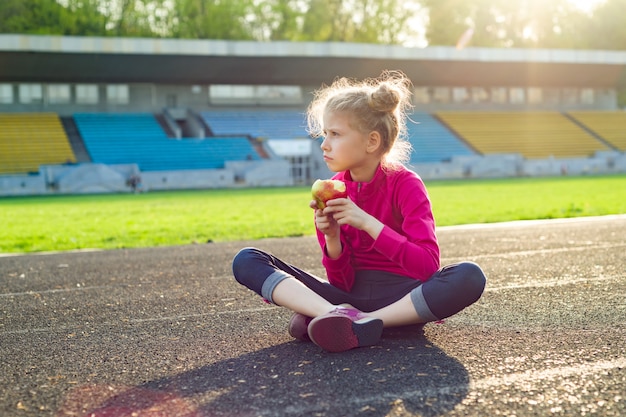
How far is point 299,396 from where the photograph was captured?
3.57m

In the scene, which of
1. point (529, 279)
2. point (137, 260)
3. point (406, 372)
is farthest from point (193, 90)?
point (406, 372)

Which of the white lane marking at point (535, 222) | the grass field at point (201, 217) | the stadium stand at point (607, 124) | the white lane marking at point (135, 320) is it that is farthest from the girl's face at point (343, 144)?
the stadium stand at point (607, 124)

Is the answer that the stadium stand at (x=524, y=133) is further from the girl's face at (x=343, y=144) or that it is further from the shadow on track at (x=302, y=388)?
the shadow on track at (x=302, y=388)

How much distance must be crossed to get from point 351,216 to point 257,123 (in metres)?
40.2

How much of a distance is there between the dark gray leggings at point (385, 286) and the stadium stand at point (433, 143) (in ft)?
122

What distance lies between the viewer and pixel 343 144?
466 cm

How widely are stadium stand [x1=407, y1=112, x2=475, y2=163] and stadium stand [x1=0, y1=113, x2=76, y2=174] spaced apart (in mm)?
17601

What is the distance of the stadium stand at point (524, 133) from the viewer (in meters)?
45.4

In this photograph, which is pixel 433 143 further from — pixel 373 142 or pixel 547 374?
pixel 547 374

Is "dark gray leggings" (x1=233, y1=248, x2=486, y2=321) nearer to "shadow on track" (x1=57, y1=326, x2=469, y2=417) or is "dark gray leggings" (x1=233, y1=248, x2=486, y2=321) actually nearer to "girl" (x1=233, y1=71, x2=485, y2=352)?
"girl" (x1=233, y1=71, x2=485, y2=352)

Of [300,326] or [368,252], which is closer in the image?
[300,326]

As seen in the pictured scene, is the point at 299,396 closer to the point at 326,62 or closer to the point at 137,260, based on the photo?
the point at 137,260

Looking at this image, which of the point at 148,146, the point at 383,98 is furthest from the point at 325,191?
the point at 148,146

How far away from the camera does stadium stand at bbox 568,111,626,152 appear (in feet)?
160
